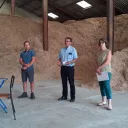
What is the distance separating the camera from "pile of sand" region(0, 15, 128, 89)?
39.6ft

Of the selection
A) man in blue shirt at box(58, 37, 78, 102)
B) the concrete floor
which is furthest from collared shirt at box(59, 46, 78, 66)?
the concrete floor

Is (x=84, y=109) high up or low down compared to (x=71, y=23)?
down

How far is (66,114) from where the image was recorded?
5.23m

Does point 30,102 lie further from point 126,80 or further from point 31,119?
point 126,80

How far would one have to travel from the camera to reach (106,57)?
5.55 m

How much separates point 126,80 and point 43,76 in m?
4.32

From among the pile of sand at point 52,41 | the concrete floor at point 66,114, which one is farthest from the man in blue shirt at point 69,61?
the pile of sand at point 52,41


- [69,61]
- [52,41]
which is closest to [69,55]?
[69,61]

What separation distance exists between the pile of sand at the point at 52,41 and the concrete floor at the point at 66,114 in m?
4.63

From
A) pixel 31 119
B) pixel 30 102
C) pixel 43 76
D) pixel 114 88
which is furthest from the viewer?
pixel 43 76

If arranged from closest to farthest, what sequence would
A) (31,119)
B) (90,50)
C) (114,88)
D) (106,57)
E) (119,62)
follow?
(31,119)
(106,57)
(114,88)
(119,62)
(90,50)

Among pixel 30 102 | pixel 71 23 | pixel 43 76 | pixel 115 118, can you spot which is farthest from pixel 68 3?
pixel 115 118

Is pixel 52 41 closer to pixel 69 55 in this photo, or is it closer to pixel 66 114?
pixel 69 55

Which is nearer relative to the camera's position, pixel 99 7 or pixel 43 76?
pixel 43 76
